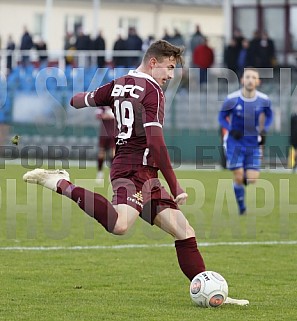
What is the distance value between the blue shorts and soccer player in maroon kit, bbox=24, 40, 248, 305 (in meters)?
7.75

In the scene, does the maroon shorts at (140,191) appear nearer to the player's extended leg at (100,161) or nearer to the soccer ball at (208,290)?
the soccer ball at (208,290)

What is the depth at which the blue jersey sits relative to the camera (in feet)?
54.7

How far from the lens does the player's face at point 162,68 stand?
8.61 meters

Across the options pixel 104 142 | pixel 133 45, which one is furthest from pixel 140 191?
pixel 133 45

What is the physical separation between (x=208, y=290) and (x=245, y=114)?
857 cm

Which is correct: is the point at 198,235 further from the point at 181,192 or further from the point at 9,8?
the point at 9,8

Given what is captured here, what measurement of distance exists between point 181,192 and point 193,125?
70.9ft

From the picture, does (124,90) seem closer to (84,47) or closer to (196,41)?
(196,41)

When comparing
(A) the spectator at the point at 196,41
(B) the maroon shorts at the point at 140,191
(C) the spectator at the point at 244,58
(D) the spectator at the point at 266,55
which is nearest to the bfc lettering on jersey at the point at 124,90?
(B) the maroon shorts at the point at 140,191

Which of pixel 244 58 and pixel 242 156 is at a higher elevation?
pixel 244 58

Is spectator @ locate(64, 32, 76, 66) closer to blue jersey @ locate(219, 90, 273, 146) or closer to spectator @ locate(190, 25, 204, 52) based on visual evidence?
spectator @ locate(190, 25, 204, 52)

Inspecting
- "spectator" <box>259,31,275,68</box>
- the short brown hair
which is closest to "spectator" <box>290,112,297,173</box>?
"spectator" <box>259,31,275,68</box>

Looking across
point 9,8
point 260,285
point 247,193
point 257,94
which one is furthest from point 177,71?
point 9,8

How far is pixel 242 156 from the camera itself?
1666 cm
